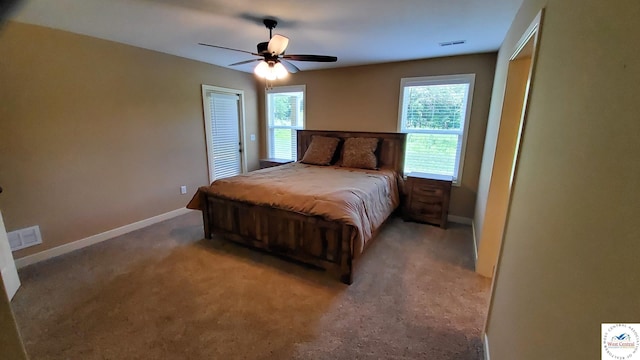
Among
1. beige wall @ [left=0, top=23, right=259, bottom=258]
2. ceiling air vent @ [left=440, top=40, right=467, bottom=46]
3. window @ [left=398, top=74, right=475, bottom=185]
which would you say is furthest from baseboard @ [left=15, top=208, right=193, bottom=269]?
ceiling air vent @ [left=440, top=40, right=467, bottom=46]

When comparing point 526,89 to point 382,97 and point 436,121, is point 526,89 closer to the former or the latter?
point 436,121

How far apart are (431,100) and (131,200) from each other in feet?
14.4

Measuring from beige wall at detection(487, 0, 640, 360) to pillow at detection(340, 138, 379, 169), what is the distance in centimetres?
276

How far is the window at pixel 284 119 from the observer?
198 inches

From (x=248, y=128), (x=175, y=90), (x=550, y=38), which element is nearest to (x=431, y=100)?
(x=550, y=38)

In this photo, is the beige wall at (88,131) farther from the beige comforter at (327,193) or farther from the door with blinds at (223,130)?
the beige comforter at (327,193)

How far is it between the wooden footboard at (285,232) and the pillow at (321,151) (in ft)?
5.82

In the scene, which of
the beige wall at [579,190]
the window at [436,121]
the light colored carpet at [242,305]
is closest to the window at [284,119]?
the window at [436,121]

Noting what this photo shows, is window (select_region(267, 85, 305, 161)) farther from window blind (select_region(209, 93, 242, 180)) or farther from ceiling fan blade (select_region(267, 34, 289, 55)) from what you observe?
ceiling fan blade (select_region(267, 34, 289, 55))

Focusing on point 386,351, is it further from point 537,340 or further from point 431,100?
point 431,100

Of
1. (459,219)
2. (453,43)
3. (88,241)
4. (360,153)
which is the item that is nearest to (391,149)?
(360,153)

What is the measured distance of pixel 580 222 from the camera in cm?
69

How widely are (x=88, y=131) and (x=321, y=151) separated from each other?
3.01 metres

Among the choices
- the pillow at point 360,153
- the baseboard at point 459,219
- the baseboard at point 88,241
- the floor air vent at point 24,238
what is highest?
the pillow at point 360,153
